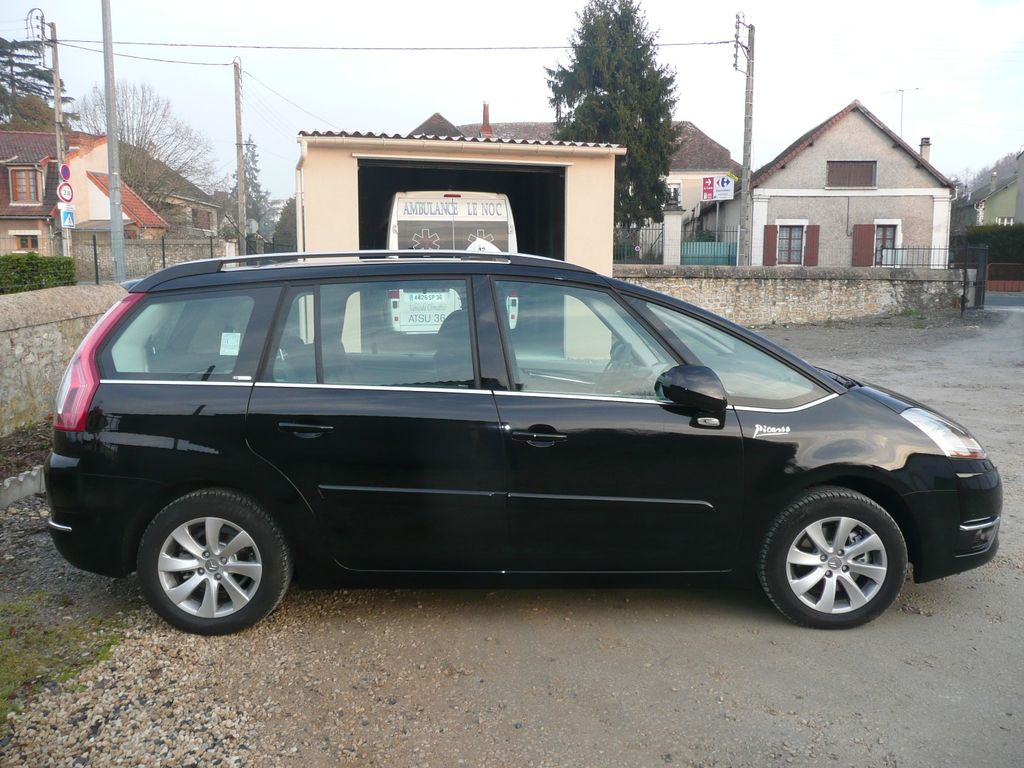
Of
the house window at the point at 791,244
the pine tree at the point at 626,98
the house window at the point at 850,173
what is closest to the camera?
the pine tree at the point at 626,98

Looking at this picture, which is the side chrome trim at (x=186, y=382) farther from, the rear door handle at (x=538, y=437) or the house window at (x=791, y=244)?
the house window at (x=791, y=244)

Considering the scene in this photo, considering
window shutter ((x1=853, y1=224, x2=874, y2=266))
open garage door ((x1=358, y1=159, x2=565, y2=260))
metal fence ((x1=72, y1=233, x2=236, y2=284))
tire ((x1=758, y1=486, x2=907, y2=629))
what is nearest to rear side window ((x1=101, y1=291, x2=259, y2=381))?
tire ((x1=758, y1=486, x2=907, y2=629))

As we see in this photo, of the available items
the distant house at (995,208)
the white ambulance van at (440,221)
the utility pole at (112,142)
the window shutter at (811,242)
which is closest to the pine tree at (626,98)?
the window shutter at (811,242)

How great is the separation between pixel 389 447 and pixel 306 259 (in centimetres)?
110

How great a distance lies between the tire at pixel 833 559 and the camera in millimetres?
4043

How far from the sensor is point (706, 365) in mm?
4195

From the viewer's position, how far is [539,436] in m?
3.95

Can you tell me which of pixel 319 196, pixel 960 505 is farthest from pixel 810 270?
pixel 960 505

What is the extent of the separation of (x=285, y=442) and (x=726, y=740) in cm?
219

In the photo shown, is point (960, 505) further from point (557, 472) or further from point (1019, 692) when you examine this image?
point (557, 472)

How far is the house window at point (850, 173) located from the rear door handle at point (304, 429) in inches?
1540

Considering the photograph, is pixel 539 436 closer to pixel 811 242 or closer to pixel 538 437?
pixel 538 437

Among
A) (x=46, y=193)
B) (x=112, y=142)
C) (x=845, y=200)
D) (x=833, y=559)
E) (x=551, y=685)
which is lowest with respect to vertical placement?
(x=551, y=685)

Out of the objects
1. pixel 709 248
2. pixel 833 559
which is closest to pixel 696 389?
pixel 833 559
